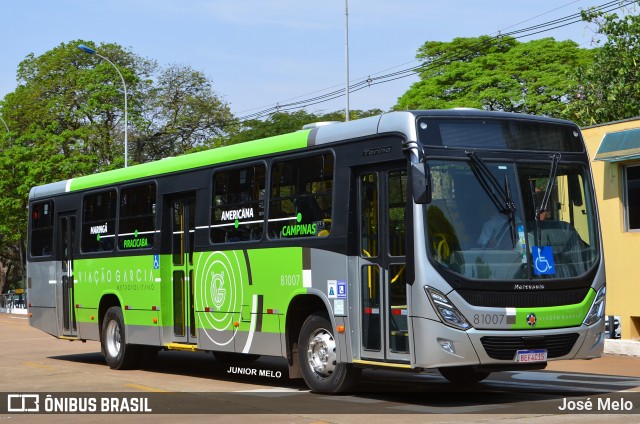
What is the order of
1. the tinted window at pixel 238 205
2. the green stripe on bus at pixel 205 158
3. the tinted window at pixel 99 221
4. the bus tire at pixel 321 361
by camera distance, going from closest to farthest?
the bus tire at pixel 321 361
the green stripe on bus at pixel 205 158
the tinted window at pixel 238 205
the tinted window at pixel 99 221

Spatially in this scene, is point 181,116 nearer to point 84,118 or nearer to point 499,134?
point 84,118

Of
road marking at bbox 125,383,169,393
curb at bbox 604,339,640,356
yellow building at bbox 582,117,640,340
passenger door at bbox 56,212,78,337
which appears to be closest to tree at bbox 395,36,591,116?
yellow building at bbox 582,117,640,340

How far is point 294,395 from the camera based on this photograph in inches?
537

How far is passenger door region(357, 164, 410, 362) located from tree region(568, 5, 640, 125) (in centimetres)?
1980

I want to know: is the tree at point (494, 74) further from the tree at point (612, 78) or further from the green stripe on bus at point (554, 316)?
the green stripe on bus at point (554, 316)

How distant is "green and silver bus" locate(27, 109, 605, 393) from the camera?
1185 cm

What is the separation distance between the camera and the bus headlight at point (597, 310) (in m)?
12.5

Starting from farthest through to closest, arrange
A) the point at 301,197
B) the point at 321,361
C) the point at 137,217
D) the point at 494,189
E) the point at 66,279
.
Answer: the point at 66,279 → the point at 137,217 → the point at 301,197 → the point at 321,361 → the point at 494,189

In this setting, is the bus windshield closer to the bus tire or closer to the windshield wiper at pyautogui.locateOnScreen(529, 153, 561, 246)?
the windshield wiper at pyautogui.locateOnScreen(529, 153, 561, 246)

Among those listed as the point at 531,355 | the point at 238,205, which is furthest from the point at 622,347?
the point at 531,355

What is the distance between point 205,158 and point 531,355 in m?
6.38

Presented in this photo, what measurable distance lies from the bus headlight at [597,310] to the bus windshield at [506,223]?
0.38 meters

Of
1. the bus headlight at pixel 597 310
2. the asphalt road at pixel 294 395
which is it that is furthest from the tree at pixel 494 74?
the bus headlight at pixel 597 310
